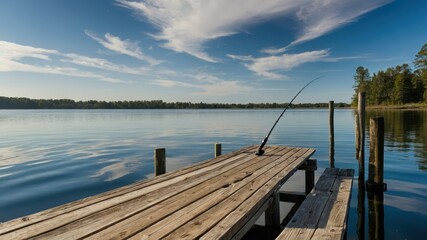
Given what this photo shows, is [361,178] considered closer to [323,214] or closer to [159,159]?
[323,214]

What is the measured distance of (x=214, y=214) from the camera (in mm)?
3564

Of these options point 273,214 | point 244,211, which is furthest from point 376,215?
point 244,211

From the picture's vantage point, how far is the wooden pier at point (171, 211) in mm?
3023

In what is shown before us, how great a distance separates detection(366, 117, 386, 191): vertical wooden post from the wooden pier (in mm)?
3439

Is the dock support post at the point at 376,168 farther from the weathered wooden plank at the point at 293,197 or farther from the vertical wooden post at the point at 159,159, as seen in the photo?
the vertical wooden post at the point at 159,159

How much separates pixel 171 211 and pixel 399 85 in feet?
296

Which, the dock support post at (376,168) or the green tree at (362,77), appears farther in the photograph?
the green tree at (362,77)

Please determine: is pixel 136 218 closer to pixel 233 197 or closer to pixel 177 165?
pixel 233 197

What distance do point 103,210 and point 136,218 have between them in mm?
606

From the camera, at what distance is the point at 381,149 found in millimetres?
7590

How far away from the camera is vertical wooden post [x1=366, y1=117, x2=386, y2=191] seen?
25.0ft

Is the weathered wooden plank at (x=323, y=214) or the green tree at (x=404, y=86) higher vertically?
the green tree at (x=404, y=86)

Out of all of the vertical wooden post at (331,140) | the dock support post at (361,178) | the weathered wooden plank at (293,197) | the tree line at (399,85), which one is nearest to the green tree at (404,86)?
the tree line at (399,85)

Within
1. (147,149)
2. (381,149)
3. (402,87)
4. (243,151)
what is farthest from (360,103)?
(402,87)
